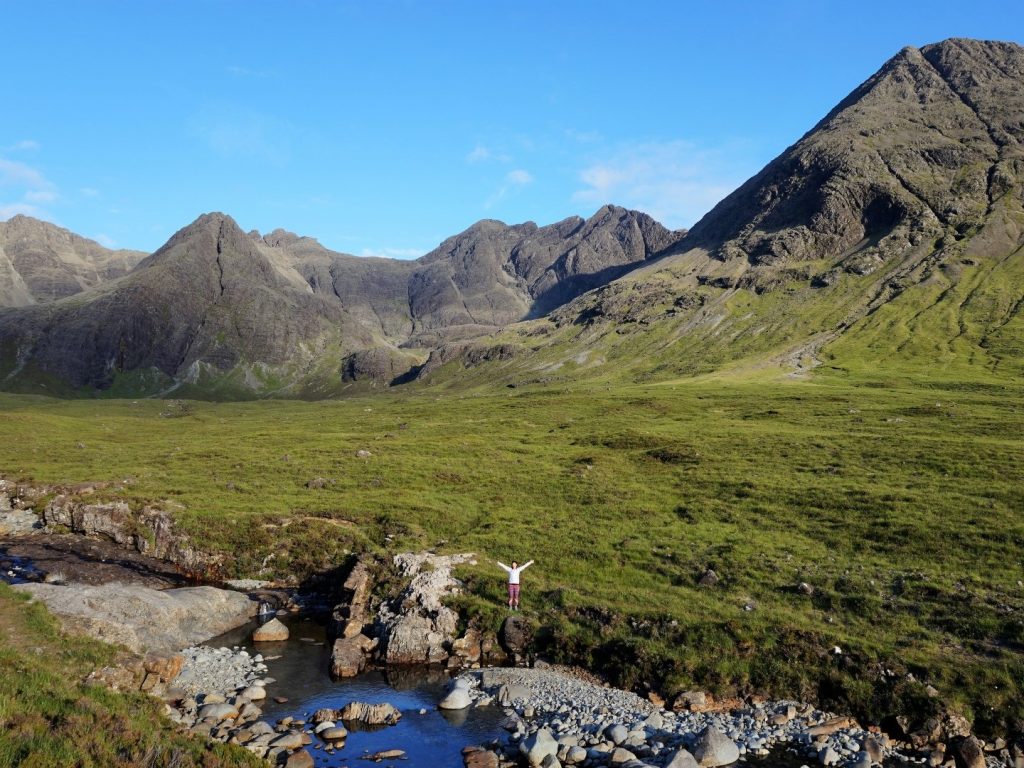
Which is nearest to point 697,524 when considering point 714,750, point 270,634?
point 714,750

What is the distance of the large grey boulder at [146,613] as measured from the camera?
29141 millimetres

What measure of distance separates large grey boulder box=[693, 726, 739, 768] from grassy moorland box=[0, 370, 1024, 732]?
4.06 metres

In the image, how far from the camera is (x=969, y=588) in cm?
3145

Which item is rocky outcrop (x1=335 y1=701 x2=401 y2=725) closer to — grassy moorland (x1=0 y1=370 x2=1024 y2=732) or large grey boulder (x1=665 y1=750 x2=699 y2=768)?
grassy moorland (x1=0 y1=370 x2=1024 y2=732)

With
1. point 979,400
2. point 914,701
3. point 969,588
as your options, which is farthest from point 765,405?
point 914,701

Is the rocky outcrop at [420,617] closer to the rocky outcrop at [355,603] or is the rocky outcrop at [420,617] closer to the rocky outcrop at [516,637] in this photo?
the rocky outcrop at [355,603]

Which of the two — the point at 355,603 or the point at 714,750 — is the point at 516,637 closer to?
the point at 355,603

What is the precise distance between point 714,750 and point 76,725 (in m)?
19.7

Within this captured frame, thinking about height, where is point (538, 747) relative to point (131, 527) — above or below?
below

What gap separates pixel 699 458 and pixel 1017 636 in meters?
38.7

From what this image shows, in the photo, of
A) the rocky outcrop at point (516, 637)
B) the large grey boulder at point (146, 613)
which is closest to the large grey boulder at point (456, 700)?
the rocky outcrop at point (516, 637)

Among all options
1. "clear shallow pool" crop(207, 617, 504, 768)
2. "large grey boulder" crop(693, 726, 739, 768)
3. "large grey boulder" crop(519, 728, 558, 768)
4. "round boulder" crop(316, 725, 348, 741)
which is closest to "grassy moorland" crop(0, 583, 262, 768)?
"round boulder" crop(316, 725, 348, 741)

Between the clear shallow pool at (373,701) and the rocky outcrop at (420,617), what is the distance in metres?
1.23

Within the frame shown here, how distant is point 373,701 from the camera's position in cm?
2677
